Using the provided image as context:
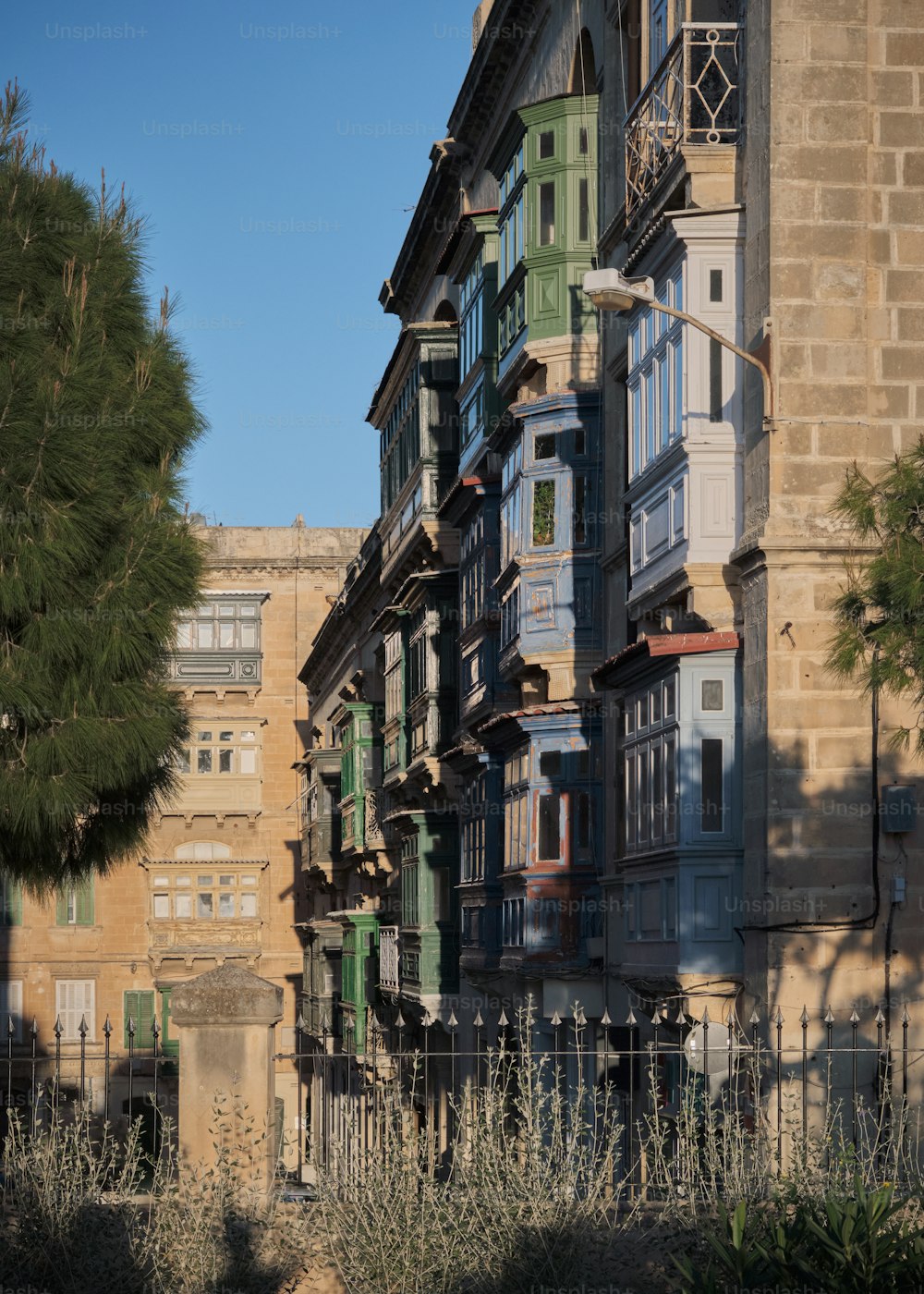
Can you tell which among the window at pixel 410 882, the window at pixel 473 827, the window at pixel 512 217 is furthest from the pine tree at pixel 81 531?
the window at pixel 410 882

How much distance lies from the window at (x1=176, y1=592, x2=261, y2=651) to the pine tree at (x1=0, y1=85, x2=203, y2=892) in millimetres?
38516

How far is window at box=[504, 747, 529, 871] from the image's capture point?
23.1 m

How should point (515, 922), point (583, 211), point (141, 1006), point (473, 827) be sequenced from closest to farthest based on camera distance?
point (583, 211) < point (515, 922) < point (473, 827) < point (141, 1006)

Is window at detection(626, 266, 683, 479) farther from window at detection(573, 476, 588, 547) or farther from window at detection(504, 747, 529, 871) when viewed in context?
window at detection(504, 747, 529, 871)

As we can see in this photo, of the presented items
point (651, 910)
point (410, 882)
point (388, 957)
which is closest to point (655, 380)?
point (651, 910)

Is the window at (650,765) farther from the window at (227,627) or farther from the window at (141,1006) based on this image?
the window at (227,627)

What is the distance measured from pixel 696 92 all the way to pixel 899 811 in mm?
6553

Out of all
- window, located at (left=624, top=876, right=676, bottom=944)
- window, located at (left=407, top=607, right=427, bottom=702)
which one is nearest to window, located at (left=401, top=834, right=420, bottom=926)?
window, located at (left=407, top=607, right=427, bottom=702)

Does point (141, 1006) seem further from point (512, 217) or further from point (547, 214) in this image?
point (547, 214)

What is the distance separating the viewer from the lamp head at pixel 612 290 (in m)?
15.9

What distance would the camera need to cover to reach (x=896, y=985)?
15922 millimetres

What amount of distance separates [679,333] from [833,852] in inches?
189

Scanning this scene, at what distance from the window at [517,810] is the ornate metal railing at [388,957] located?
37.5ft

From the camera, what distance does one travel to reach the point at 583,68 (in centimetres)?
2350
